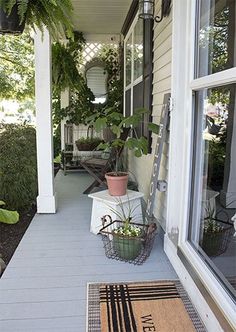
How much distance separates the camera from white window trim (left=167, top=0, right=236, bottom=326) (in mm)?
1947

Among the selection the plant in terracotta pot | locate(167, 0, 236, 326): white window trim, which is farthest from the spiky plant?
the plant in terracotta pot

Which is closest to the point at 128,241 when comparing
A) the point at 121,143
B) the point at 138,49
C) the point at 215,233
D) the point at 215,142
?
the point at 215,233

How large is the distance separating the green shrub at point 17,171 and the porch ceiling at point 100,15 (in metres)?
1.82

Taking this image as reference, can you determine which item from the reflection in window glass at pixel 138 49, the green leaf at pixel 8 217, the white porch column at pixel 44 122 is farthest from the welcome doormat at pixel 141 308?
the reflection in window glass at pixel 138 49

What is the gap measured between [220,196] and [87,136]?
4.51 meters

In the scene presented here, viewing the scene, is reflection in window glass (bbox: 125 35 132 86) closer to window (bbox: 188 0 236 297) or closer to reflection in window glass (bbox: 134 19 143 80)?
reflection in window glass (bbox: 134 19 143 80)

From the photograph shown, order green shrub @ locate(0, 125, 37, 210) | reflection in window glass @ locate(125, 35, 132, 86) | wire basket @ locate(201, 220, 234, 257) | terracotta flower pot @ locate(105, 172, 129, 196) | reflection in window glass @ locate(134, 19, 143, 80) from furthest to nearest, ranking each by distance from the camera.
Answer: reflection in window glass @ locate(125, 35, 132, 86) < reflection in window glass @ locate(134, 19, 143, 80) < green shrub @ locate(0, 125, 37, 210) < terracotta flower pot @ locate(105, 172, 129, 196) < wire basket @ locate(201, 220, 234, 257)

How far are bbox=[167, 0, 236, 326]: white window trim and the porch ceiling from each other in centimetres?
247

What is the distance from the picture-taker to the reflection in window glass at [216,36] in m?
1.73

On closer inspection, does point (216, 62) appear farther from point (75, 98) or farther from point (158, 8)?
point (75, 98)

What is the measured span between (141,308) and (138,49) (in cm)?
321

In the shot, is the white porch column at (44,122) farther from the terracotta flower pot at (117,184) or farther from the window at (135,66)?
the window at (135,66)

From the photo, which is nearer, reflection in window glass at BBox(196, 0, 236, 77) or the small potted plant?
reflection in window glass at BBox(196, 0, 236, 77)

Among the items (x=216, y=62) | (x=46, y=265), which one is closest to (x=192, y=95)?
(x=216, y=62)
